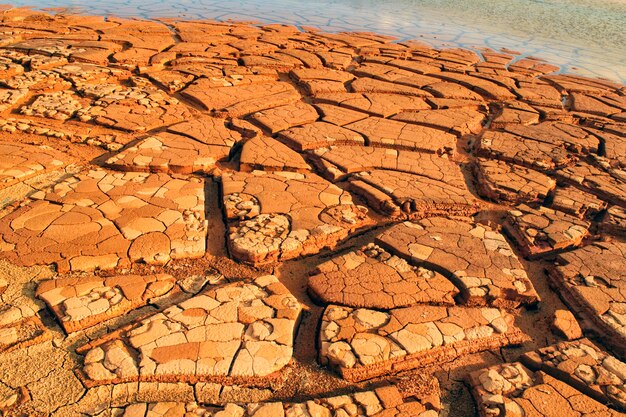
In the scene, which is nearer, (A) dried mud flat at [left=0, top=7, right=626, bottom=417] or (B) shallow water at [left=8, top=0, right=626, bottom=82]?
(A) dried mud flat at [left=0, top=7, right=626, bottom=417]

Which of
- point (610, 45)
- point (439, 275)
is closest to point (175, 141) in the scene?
point (439, 275)

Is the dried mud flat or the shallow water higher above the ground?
the shallow water

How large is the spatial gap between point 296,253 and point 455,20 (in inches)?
493

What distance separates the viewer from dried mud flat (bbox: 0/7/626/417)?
1.69 m

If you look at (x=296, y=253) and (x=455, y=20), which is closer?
(x=296, y=253)

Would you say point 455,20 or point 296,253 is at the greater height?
point 455,20

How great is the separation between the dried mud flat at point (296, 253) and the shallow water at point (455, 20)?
5.27 metres

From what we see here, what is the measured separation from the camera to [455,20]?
41.3 feet

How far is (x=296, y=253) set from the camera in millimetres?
2453

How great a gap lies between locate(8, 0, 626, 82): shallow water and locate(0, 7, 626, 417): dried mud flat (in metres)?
5.27

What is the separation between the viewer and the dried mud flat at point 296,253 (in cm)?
169

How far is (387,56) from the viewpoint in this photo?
7.30m

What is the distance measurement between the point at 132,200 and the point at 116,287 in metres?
0.83

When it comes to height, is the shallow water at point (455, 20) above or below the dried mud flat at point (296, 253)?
above
